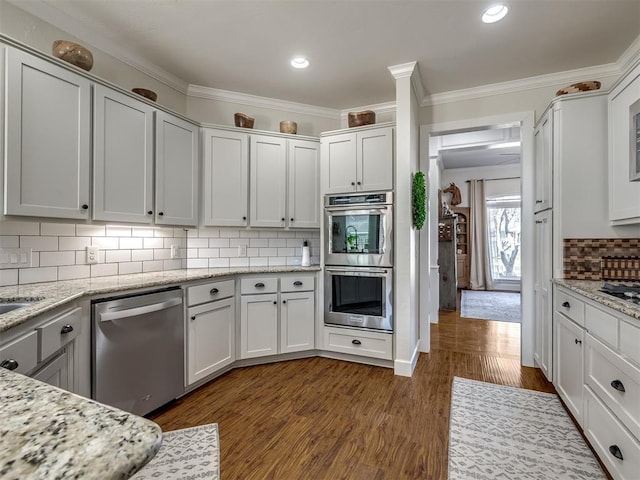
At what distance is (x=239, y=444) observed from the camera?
187 centimetres

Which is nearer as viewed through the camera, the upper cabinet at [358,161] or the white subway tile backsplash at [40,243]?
the white subway tile backsplash at [40,243]

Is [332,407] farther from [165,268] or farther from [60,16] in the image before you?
[60,16]

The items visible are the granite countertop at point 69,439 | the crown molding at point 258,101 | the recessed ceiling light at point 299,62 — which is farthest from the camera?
the crown molding at point 258,101

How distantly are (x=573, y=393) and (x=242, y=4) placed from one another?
3.30m

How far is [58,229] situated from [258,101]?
2246 millimetres

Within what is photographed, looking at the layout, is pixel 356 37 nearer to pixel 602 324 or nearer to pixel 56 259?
pixel 602 324

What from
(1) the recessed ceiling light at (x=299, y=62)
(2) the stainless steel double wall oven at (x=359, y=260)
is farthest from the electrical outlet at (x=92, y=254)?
(1) the recessed ceiling light at (x=299, y=62)

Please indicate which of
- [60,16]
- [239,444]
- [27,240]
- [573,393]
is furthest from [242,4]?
[573,393]

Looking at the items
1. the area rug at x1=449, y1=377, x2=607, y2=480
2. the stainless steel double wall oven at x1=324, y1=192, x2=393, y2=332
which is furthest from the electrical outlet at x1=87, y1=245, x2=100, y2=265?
the area rug at x1=449, y1=377, x2=607, y2=480

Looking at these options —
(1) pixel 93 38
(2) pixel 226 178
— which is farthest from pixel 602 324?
(1) pixel 93 38

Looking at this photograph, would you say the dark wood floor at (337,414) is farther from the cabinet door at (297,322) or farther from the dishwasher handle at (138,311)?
the dishwasher handle at (138,311)

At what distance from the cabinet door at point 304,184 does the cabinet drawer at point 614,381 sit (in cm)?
235

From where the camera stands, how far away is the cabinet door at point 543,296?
2.52 meters

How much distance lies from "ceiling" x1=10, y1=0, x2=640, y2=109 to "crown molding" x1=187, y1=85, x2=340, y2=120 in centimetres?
13
